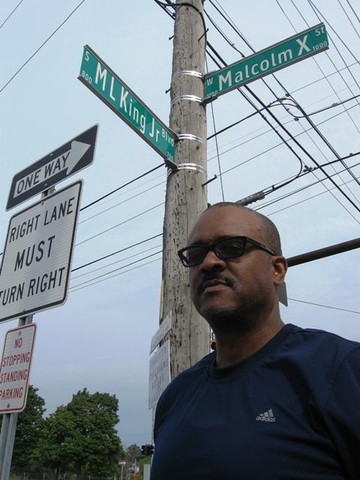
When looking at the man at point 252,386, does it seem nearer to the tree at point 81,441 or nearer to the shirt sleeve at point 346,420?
the shirt sleeve at point 346,420

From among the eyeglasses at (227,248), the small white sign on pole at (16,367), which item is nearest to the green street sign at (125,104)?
the small white sign on pole at (16,367)

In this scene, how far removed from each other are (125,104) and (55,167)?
0.87 meters

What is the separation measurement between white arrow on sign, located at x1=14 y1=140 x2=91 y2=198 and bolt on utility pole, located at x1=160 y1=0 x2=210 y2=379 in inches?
38.8

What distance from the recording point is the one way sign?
12.6 ft

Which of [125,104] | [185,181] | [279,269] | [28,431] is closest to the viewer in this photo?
[279,269]

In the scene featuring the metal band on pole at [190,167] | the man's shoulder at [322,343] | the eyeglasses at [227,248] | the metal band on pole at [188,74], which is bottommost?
the man's shoulder at [322,343]

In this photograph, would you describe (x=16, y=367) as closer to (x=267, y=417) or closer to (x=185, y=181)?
(x=185, y=181)

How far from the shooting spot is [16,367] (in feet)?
11.2

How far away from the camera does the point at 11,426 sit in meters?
3.12

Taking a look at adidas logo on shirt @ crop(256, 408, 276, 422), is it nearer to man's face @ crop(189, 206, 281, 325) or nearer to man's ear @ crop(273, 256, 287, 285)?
man's face @ crop(189, 206, 281, 325)

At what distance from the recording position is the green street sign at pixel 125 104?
4125 millimetres

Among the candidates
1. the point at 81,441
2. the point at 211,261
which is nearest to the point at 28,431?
the point at 81,441

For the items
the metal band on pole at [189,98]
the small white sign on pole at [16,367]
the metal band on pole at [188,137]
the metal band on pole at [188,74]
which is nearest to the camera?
the small white sign on pole at [16,367]

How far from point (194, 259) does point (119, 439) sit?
6500cm
